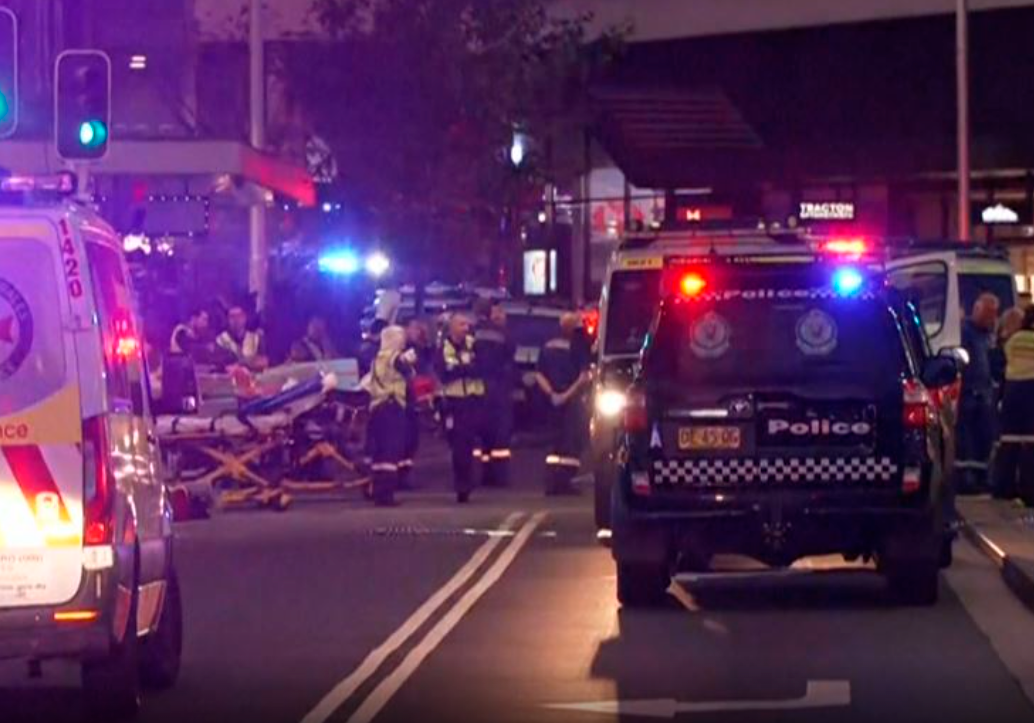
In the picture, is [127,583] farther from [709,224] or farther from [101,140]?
[709,224]

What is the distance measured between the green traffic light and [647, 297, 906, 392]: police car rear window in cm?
572

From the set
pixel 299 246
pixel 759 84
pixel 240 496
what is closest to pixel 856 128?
pixel 759 84

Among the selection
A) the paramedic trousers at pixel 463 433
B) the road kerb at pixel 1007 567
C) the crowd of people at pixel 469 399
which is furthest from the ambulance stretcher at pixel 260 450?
the road kerb at pixel 1007 567

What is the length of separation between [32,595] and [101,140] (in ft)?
30.9

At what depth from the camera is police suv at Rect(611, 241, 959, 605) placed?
1627 cm

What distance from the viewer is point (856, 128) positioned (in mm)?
48750

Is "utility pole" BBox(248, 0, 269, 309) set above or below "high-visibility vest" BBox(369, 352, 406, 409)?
above

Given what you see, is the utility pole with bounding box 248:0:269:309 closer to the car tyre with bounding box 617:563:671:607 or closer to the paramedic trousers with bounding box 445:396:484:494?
the paramedic trousers with bounding box 445:396:484:494

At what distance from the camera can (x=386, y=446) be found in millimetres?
26422

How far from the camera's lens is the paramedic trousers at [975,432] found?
1006 inches

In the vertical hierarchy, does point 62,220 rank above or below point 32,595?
above

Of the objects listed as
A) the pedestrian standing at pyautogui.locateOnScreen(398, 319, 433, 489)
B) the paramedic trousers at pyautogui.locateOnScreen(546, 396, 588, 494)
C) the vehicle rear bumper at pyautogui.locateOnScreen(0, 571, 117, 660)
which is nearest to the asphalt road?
the vehicle rear bumper at pyautogui.locateOnScreen(0, 571, 117, 660)

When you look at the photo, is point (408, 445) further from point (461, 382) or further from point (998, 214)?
point (998, 214)

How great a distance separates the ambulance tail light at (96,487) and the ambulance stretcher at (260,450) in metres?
13.2
